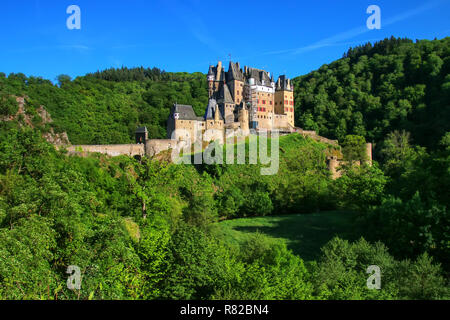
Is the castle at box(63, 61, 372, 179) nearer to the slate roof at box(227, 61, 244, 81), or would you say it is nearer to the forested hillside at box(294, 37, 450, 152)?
the slate roof at box(227, 61, 244, 81)

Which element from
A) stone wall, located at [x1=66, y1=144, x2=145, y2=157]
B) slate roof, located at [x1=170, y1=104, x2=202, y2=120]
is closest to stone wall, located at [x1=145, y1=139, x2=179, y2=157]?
stone wall, located at [x1=66, y1=144, x2=145, y2=157]

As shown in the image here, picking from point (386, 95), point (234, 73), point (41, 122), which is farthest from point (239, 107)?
point (386, 95)

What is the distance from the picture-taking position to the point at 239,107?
60969 mm

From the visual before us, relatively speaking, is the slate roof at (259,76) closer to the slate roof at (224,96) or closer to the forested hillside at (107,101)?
the slate roof at (224,96)

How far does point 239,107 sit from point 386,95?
48780 mm

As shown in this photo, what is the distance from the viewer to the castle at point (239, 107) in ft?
181

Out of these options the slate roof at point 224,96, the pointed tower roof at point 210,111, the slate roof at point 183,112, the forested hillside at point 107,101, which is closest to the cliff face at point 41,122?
the forested hillside at point 107,101

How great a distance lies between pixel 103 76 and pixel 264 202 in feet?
311

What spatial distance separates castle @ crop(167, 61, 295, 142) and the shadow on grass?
65.7 ft

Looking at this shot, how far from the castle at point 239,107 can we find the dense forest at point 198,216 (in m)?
8.86

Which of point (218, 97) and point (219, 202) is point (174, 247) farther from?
point (218, 97)

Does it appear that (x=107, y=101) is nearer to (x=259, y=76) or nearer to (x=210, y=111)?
(x=259, y=76)

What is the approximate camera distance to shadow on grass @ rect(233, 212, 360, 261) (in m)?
31.0

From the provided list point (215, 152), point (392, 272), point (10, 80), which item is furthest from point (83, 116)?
point (392, 272)
